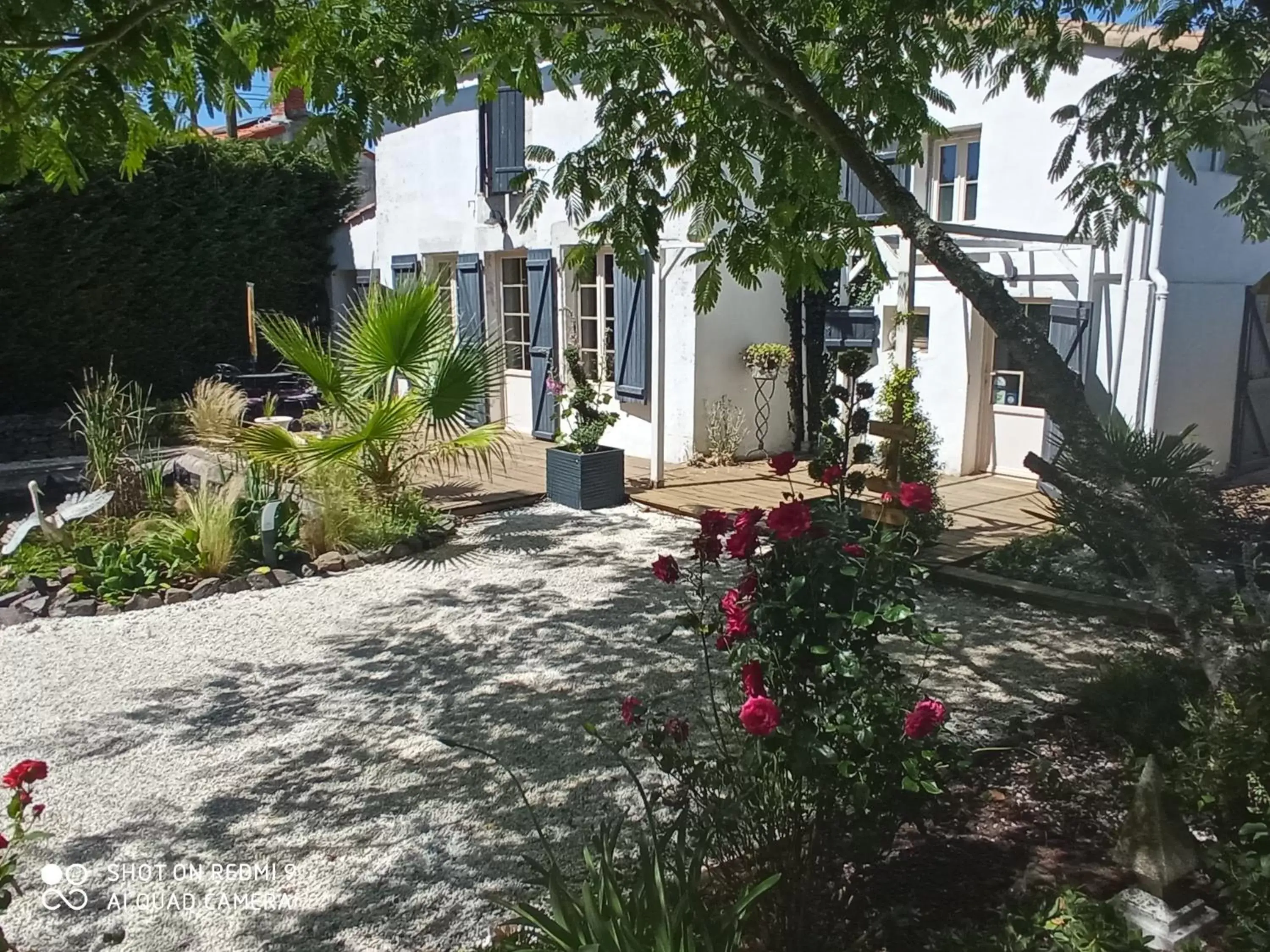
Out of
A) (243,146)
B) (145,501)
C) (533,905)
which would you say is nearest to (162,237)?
(243,146)

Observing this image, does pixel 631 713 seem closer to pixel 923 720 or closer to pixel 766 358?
pixel 923 720

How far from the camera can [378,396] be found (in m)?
7.47

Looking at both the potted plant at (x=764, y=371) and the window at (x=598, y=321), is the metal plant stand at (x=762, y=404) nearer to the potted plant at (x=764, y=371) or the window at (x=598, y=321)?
A: the potted plant at (x=764, y=371)

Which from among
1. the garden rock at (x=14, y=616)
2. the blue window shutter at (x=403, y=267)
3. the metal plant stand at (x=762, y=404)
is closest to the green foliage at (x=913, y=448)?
the metal plant stand at (x=762, y=404)

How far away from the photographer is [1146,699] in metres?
3.76

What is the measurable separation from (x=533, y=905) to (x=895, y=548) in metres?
1.47

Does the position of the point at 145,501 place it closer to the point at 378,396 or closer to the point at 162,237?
the point at 378,396

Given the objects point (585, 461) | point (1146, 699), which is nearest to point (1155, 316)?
point (585, 461)

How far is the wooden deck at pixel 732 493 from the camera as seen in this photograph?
732 centimetres

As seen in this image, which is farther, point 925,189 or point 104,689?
point 925,189

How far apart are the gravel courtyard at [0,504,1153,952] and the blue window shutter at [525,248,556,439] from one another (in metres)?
4.32

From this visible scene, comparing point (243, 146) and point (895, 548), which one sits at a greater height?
point (243, 146)

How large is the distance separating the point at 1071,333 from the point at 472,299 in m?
6.47

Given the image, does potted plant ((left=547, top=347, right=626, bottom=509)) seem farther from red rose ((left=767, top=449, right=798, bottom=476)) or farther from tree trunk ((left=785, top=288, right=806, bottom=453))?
red rose ((left=767, top=449, right=798, bottom=476))
